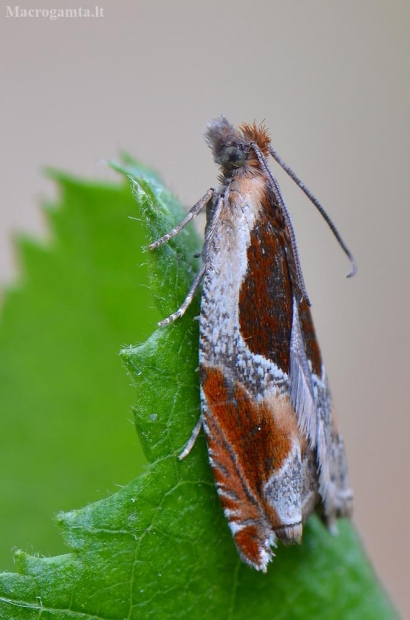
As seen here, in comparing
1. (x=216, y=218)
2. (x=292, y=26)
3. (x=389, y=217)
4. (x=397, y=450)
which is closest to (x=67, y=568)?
(x=216, y=218)

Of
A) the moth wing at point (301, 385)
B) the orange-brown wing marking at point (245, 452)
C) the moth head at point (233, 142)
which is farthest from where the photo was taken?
the moth head at point (233, 142)

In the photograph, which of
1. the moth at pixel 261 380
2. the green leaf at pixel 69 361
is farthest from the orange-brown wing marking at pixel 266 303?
the green leaf at pixel 69 361

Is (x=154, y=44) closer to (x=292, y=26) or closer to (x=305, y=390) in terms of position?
(x=292, y=26)

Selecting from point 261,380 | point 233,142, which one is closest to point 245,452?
point 261,380

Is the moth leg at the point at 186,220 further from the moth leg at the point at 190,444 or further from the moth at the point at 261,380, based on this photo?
the moth leg at the point at 190,444

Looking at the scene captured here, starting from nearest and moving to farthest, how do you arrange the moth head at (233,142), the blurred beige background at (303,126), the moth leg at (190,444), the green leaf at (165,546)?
the green leaf at (165,546) → the moth leg at (190,444) → the moth head at (233,142) → the blurred beige background at (303,126)

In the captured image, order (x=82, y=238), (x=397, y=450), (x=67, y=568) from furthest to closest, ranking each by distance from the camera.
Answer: (x=397, y=450) < (x=82, y=238) < (x=67, y=568)
